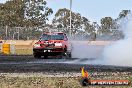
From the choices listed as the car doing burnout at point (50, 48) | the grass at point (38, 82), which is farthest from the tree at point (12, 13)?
the grass at point (38, 82)

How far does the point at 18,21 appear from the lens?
282 feet

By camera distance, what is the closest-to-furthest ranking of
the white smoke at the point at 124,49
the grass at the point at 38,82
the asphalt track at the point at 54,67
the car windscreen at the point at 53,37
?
1. the grass at the point at 38,82
2. the asphalt track at the point at 54,67
3. the white smoke at the point at 124,49
4. the car windscreen at the point at 53,37

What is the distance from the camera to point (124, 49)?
1752cm

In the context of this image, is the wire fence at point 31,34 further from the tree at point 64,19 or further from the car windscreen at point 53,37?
the tree at point 64,19

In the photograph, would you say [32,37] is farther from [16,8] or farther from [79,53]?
[16,8]

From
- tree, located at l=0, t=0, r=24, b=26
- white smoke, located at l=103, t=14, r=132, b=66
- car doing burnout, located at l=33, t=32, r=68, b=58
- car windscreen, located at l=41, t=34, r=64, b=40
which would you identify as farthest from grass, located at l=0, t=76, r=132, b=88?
tree, located at l=0, t=0, r=24, b=26

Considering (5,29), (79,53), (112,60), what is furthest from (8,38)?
(112,60)

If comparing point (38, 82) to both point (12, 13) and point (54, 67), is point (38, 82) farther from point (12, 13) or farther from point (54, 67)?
point (12, 13)

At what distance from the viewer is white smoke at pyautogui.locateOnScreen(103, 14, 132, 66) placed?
680 inches

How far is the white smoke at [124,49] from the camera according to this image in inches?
680

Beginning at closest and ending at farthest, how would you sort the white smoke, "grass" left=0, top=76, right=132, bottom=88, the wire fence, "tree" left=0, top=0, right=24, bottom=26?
1. "grass" left=0, top=76, right=132, bottom=88
2. the white smoke
3. the wire fence
4. "tree" left=0, top=0, right=24, bottom=26

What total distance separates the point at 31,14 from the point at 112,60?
7327 cm

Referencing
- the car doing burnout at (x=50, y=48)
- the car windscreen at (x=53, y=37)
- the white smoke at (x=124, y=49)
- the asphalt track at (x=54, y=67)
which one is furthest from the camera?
the car windscreen at (x=53, y=37)

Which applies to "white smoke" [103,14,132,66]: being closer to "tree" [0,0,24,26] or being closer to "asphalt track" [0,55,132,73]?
"asphalt track" [0,55,132,73]
